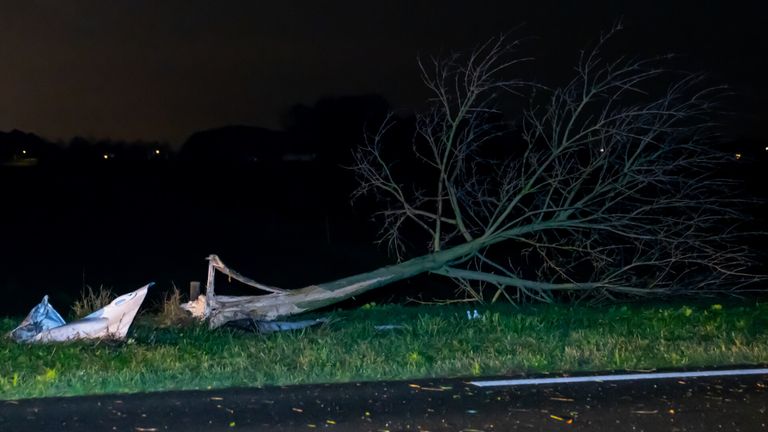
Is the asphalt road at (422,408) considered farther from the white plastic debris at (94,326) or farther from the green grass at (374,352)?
the white plastic debris at (94,326)

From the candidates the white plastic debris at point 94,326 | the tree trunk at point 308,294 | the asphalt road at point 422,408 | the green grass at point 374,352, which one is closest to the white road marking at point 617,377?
the asphalt road at point 422,408

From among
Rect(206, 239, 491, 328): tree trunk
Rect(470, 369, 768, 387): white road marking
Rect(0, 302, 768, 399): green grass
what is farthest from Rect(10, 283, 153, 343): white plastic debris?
Rect(470, 369, 768, 387): white road marking

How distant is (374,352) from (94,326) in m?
2.62

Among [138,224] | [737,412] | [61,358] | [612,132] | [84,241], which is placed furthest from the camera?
[138,224]

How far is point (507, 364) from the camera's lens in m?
7.10

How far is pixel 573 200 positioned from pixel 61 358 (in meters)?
7.96

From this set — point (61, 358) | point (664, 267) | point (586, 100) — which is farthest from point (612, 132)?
point (61, 358)

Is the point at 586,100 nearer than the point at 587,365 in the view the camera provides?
No

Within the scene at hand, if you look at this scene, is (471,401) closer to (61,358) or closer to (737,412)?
(737,412)

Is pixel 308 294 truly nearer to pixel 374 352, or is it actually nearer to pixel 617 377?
pixel 374 352

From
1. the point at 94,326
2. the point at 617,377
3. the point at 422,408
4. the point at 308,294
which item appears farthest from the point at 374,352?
the point at 308,294

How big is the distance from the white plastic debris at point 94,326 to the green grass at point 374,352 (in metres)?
0.24

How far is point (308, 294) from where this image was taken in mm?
10445

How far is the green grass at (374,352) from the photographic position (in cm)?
652
